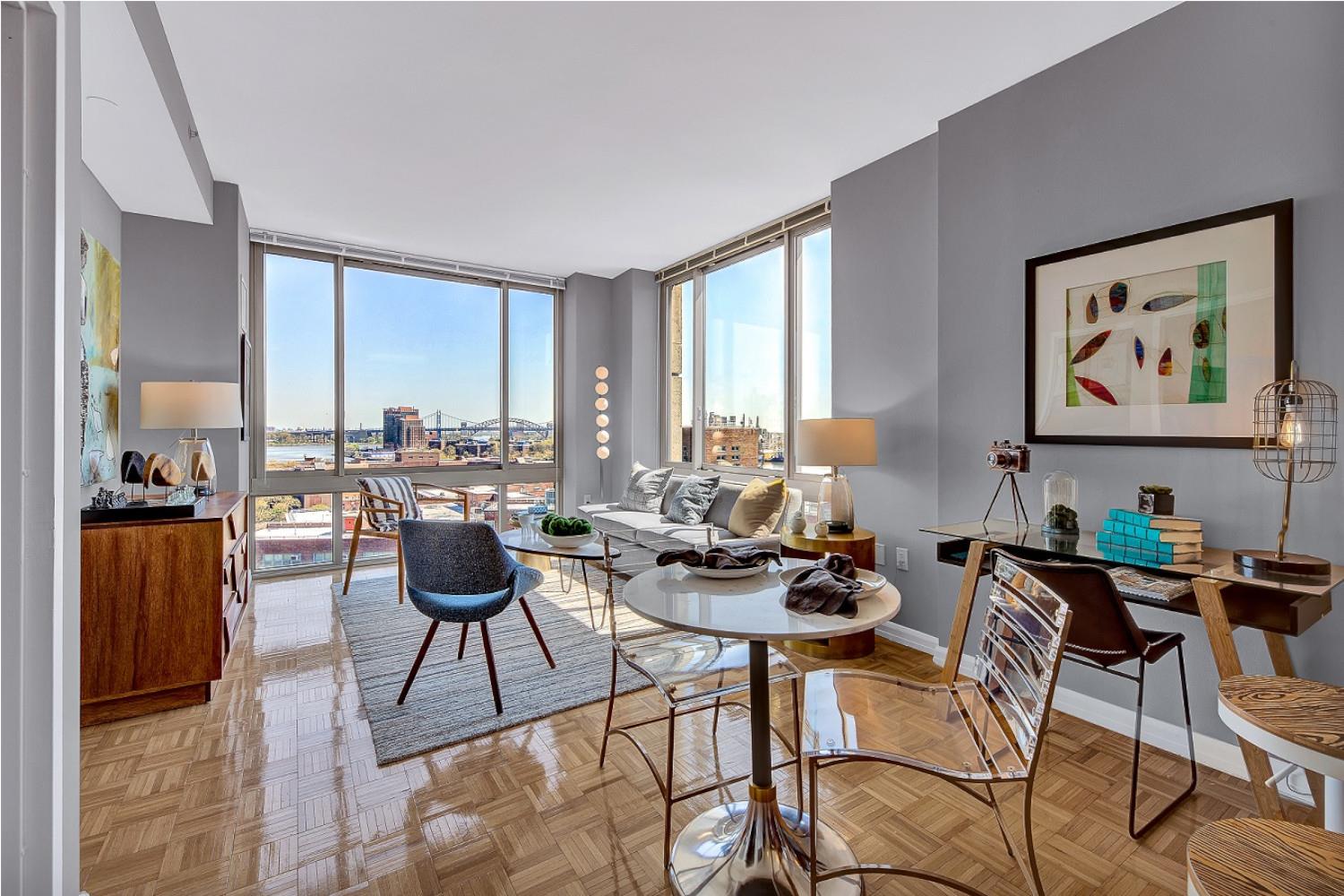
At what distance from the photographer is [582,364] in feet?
20.4

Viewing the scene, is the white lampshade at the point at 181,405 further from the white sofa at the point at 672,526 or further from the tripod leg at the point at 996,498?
the tripod leg at the point at 996,498

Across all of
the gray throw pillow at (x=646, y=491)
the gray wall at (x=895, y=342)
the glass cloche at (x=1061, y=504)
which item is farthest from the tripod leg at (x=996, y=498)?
the gray throw pillow at (x=646, y=491)

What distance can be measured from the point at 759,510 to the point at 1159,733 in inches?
90.0

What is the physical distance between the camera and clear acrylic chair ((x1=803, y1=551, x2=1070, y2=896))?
4.42 ft

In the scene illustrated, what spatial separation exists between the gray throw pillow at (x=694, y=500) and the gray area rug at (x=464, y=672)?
0.82m

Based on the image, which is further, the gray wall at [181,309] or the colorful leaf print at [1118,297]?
the gray wall at [181,309]

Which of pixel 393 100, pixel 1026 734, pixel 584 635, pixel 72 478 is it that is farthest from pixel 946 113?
pixel 72 478

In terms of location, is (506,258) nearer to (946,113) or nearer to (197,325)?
(197,325)

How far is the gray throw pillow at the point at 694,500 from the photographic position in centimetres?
459

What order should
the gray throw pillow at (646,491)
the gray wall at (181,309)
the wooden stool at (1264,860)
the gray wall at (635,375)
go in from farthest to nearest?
1. the gray wall at (635,375)
2. the gray throw pillow at (646,491)
3. the gray wall at (181,309)
4. the wooden stool at (1264,860)

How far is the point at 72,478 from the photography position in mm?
1439

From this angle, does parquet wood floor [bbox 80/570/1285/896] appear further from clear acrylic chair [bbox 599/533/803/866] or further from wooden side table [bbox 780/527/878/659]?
wooden side table [bbox 780/527/878/659]

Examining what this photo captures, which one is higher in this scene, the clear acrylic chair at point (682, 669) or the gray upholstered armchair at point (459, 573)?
the gray upholstered armchair at point (459, 573)

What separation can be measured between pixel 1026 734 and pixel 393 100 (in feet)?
11.5
